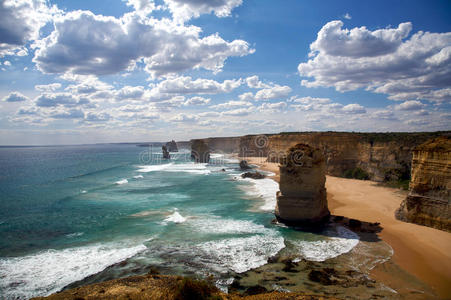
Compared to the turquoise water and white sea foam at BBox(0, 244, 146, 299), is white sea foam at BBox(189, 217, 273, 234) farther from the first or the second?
white sea foam at BBox(0, 244, 146, 299)

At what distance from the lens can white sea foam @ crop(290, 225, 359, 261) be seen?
44.0 feet

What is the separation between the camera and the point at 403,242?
572 inches

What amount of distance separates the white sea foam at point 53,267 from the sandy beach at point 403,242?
13135 millimetres

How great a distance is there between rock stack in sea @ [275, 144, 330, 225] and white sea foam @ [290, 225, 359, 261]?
1.71 meters

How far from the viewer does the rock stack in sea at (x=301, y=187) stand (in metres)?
17.2

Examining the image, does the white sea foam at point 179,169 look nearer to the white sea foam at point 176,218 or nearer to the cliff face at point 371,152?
the cliff face at point 371,152

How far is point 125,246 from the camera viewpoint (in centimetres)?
1527

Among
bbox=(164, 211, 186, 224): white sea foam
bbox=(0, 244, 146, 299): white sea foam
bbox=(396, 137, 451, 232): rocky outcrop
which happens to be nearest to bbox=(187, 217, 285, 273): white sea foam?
bbox=(164, 211, 186, 224): white sea foam

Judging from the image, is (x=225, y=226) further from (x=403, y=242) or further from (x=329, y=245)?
(x=403, y=242)

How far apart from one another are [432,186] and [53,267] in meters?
22.2

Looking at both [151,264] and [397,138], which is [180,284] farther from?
[397,138]

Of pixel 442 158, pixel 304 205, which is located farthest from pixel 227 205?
pixel 442 158

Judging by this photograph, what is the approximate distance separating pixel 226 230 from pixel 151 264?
6.16m

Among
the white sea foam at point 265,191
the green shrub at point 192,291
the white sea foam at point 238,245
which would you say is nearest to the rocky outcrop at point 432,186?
the white sea foam at point 238,245
